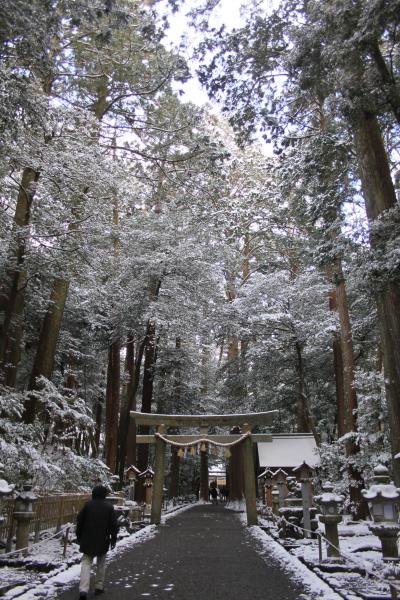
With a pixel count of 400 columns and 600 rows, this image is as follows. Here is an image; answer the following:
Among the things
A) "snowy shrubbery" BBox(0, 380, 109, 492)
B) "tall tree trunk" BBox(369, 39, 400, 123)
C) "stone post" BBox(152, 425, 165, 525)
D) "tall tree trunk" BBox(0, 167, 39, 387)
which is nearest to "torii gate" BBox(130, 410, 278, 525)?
"stone post" BBox(152, 425, 165, 525)

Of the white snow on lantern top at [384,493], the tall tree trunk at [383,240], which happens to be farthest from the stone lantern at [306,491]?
the white snow on lantern top at [384,493]

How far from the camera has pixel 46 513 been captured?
9.83 meters

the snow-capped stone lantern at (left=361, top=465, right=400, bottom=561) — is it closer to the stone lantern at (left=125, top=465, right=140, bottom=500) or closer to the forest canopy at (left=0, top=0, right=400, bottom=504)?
the forest canopy at (left=0, top=0, right=400, bottom=504)

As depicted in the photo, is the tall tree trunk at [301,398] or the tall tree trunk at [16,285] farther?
the tall tree trunk at [301,398]

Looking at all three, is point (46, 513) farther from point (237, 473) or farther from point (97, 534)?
point (237, 473)

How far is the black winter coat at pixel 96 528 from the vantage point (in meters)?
5.27

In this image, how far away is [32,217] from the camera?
36.3 ft

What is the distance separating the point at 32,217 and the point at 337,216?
6995 millimetres

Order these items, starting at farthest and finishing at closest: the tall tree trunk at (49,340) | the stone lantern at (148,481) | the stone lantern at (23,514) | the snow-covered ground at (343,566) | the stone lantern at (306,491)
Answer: the stone lantern at (148,481) < the tall tree trunk at (49,340) < the stone lantern at (306,491) < the stone lantern at (23,514) < the snow-covered ground at (343,566)

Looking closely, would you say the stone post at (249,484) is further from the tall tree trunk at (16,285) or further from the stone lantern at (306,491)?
the tall tree trunk at (16,285)

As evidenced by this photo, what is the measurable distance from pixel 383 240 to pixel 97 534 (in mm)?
5570

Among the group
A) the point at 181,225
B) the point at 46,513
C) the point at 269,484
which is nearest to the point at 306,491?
the point at 46,513

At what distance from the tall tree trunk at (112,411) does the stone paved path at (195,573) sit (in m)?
8.18

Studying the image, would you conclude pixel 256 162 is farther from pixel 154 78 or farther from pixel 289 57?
pixel 289 57
